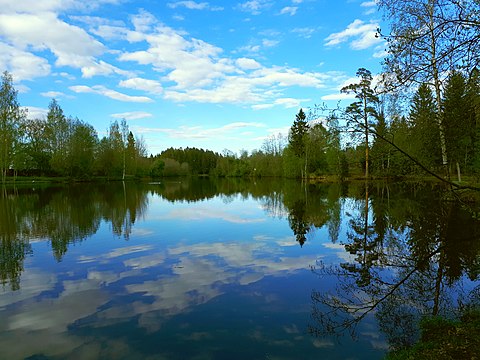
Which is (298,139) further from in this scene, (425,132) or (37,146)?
(425,132)

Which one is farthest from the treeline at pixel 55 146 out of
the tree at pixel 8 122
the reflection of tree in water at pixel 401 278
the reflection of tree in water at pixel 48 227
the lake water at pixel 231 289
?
the reflection of tree in water at pixel 401 278

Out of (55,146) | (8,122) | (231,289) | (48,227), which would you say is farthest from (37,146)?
(231,289)

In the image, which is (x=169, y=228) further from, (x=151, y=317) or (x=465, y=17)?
(x=465, y=17)

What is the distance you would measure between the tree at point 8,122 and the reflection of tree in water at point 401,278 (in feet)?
169

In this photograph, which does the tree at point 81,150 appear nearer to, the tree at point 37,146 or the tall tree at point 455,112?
the tree at point 37,146

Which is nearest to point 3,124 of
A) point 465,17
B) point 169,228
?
point 169,228

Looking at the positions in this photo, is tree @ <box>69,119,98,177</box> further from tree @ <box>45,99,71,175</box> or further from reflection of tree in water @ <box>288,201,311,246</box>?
reflection of tree in water @ <box>288,201,311,246</box>

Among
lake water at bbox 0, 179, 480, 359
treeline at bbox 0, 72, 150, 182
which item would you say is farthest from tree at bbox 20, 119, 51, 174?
lake water at bbox 0, 179, 480, 359

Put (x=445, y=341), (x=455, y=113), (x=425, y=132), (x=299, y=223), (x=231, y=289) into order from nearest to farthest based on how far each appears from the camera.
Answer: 1. (x=445, y=341)
2. (x=455, y=113)
3. (x=425, y=132)
4. (x=231, y=289)
5. (x=299, y=223)

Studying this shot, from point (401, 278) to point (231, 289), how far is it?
3856 mm

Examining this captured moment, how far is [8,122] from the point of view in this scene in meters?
48.2

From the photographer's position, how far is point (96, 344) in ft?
15.7

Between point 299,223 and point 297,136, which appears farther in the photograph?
point 297,136

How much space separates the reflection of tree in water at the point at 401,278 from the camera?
550 cm
